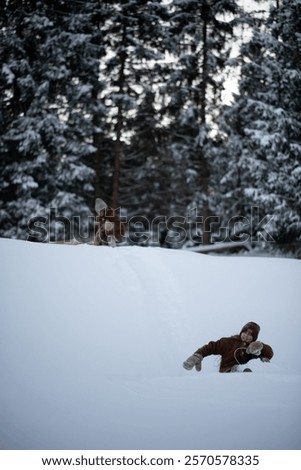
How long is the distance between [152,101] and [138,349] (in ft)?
45.1

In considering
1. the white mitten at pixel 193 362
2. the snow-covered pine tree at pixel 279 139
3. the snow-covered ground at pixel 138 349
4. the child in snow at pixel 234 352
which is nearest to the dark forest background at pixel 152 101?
the snow-covered pine tree at pixel 279 139

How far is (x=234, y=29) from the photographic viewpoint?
50.7 feet

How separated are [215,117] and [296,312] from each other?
11.2m

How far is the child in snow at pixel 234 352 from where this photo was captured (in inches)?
174

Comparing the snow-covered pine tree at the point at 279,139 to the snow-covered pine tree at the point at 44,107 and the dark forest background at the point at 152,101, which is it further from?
the snow-covered pine tree at the point at 44,107

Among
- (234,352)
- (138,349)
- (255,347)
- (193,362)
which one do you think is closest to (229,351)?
(234,352)

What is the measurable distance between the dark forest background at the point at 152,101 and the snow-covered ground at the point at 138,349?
687 centimetres

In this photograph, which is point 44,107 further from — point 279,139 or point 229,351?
point 229,351

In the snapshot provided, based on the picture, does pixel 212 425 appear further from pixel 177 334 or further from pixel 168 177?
pixel 168 177

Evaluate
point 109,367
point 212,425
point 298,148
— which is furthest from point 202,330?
point 298,148

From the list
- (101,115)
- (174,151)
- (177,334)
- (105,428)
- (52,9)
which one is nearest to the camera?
(105,428)

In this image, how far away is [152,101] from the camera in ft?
54.7

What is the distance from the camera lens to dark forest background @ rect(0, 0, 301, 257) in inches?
504

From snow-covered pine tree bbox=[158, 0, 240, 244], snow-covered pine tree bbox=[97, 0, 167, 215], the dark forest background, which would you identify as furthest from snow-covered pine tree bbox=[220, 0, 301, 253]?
snow-covered pine tree bbox=[97, 0, 167, 215]
